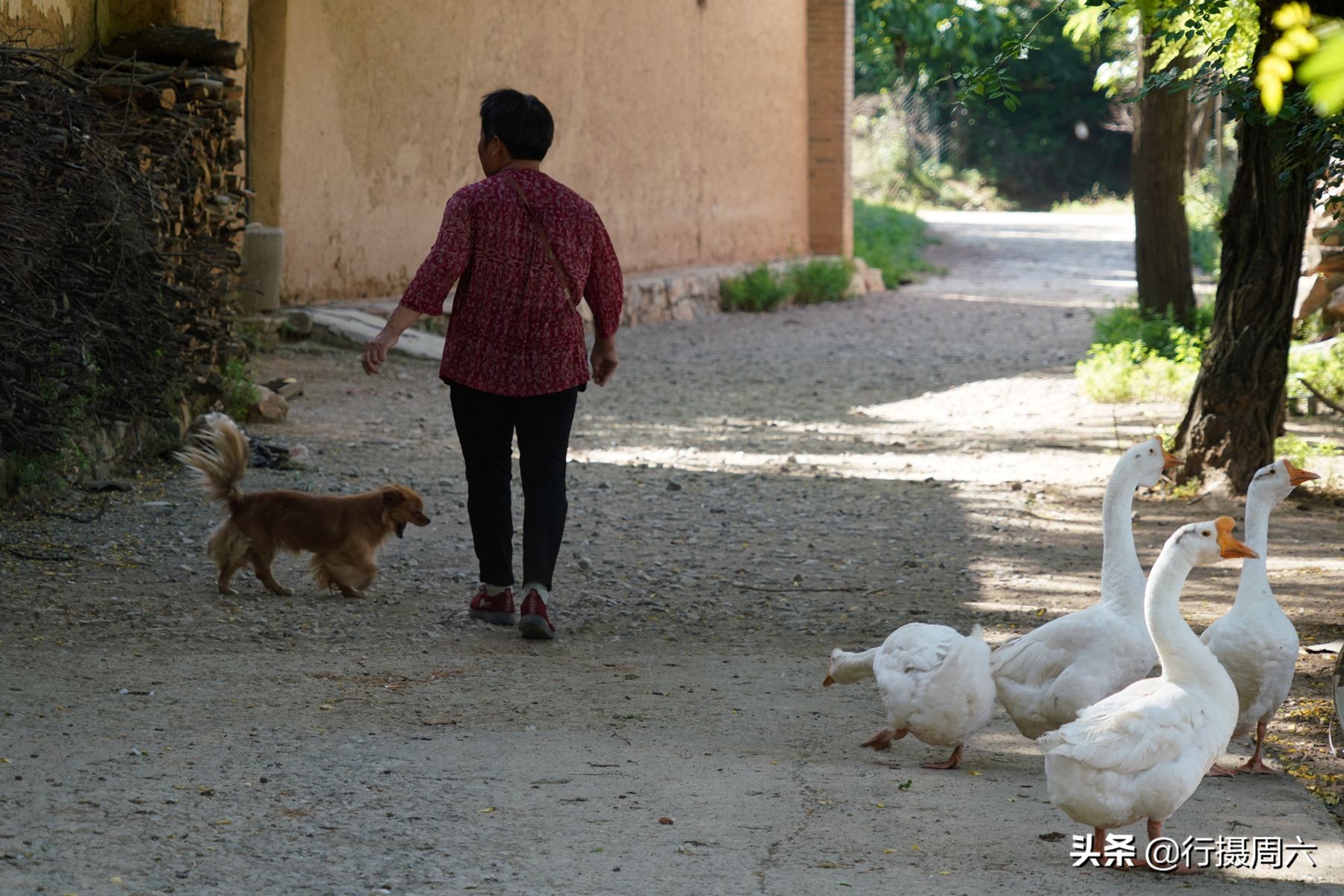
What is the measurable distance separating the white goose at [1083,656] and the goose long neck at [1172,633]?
0.47 m

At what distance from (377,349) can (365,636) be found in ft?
3.64

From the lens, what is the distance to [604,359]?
5.41m

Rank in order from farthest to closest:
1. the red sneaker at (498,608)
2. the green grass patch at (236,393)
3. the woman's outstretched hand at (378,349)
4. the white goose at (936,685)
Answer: the green grass patch at (236,393) < the red sneaker at (498,608) < the woman's outstretched hand at (378,349) < the white goose at (936,685)

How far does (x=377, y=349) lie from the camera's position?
503 cm

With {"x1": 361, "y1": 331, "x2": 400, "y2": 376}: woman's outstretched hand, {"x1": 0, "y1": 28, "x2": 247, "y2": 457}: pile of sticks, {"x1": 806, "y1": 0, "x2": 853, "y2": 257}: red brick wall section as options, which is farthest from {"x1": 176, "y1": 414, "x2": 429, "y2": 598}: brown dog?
{"x1": 806, "y1": 0, "x2": 853, "y2": 257}: red brick wall section

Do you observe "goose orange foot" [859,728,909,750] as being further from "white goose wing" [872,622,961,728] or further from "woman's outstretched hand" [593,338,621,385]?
"woman's outstretched hand" [593,338,621,385]

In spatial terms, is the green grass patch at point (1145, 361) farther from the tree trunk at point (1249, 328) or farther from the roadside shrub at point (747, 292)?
the roadside shrub at point (747, 292)

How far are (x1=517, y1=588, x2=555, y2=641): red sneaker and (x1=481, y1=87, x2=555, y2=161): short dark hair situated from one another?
162cm

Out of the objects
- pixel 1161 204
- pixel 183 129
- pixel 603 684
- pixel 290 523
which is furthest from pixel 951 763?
pixel 1161 204

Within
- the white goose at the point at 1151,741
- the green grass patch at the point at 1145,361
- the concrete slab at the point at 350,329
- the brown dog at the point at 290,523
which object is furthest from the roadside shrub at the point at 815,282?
the white goose at the point at 1151,741

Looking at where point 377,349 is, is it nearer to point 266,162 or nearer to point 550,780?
point 550,780

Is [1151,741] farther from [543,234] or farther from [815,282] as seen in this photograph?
[815,282]

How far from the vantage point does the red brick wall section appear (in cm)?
2236

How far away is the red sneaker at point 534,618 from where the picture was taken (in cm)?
530
